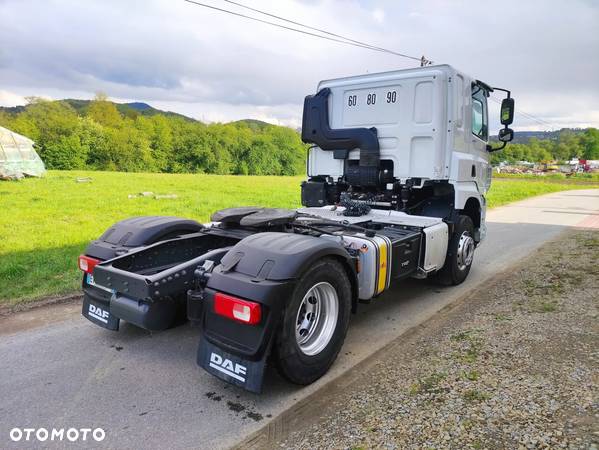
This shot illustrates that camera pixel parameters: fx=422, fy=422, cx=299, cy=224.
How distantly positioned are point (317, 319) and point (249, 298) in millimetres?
808

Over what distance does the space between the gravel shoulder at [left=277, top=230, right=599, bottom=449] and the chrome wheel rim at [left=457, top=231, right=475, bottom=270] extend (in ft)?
2.80

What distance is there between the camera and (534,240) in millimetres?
9078

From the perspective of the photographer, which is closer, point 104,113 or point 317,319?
→ point 317,319

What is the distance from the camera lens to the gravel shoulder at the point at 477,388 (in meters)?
2.41

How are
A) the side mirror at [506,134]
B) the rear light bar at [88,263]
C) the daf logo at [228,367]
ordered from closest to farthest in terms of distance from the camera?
1. the daf logo at [228,367]
2. the rear light bar at [88,263]
3. the side mirror at [506,134]

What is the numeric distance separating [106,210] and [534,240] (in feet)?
36.0

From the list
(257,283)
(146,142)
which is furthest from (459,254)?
(146,142)

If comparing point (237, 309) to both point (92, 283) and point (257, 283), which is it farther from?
point (92, 283)

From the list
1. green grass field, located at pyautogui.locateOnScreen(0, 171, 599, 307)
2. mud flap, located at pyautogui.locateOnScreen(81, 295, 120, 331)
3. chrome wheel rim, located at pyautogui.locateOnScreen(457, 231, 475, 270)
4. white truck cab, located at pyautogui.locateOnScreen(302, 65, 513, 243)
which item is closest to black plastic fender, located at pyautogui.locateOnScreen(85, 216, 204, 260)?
mud flap, located at pyautogui.locateOnScreen(81, 295, 120, 331)

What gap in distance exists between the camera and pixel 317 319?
3205 millimetres

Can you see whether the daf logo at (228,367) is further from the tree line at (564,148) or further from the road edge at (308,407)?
the tree line at (564,148)

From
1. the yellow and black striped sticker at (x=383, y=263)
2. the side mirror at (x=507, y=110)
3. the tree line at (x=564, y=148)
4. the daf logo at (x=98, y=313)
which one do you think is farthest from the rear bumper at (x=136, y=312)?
the tree line at (x=564, y=148)

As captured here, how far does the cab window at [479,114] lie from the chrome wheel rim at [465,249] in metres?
1.45

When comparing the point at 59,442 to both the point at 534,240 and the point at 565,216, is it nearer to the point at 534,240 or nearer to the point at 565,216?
the point at 534,240
